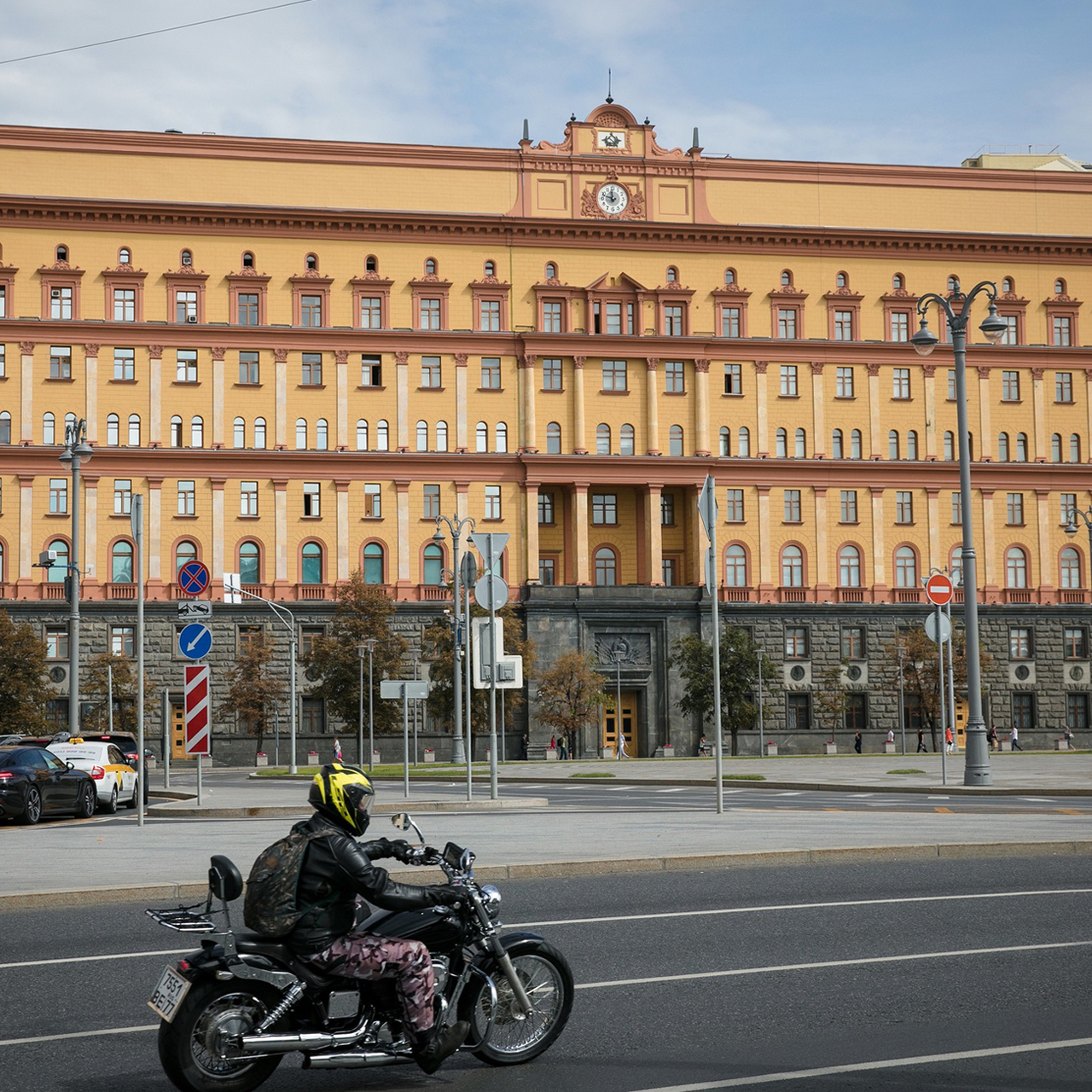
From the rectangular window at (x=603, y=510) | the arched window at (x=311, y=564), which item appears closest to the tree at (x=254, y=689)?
the arched window at (x=311, y=564)

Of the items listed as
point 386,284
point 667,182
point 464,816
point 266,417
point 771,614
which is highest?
Answer: point 667,182

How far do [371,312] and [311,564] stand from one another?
1292cm

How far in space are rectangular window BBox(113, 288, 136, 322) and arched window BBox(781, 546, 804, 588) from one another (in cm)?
3466

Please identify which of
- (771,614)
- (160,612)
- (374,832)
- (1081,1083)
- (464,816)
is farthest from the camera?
(771,614)

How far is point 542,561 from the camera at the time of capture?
261 ft

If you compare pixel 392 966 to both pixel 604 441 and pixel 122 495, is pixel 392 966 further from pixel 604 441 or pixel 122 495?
pixel 604 441

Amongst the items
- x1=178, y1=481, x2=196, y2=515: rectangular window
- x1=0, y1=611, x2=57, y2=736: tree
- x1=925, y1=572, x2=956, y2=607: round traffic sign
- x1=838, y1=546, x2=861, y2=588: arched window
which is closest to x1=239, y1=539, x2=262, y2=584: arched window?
x1=178, y1=481, x2=196, y2=515: rectangular window

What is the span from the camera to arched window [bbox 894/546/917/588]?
81812 millimetres

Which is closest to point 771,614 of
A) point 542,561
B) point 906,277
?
point 542,561

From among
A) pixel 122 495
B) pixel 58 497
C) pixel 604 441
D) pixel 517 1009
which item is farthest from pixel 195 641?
pixel 604 441

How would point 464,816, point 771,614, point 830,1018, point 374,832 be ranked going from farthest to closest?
point 771,614
point 464,816
point 374,832
point 830,1018

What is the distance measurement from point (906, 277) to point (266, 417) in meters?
34.4

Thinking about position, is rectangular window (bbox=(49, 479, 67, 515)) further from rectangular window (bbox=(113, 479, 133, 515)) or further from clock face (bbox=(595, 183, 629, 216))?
clock face (bbox=(595, 183, 629, 216))

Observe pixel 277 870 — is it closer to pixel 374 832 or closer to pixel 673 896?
pixel 673 896
